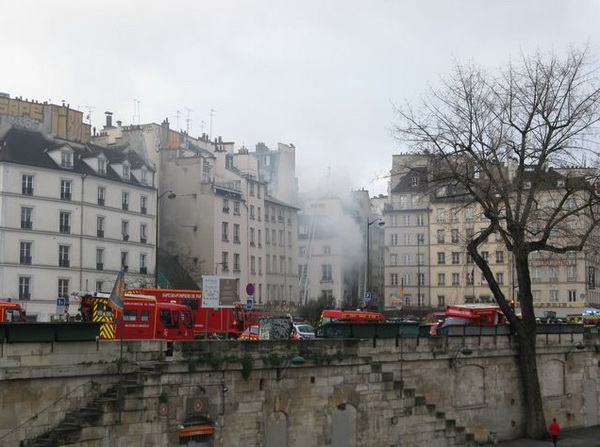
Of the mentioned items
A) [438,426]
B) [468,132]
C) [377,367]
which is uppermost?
[468,132]

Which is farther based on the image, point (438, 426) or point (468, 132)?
point (468, 132)

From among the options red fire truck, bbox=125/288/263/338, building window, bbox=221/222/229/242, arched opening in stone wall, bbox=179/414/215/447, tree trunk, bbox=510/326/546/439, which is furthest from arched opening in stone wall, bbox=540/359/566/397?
building window, bbox=221/222/229/242

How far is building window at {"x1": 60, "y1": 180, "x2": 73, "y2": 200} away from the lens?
69.1 meters

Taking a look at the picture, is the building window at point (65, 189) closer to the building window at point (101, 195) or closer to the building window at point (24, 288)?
the building window at point (101, 195)

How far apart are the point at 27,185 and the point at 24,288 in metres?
7.57

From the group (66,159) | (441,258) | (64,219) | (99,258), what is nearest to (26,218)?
(64,219)

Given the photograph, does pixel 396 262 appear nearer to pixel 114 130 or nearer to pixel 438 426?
pixel 114 130

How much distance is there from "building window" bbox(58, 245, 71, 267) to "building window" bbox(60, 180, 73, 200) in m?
3.80

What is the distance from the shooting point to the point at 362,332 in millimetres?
33156

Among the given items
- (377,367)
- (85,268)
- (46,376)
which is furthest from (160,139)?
(46,376)

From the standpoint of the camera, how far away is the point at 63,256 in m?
69.3

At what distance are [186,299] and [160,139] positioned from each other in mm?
40506

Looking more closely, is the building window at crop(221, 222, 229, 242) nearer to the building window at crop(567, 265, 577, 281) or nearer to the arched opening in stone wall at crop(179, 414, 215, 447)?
the building window at crop(567, 265, 577, 281)

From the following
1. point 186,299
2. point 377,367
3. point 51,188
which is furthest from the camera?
point 51,188
